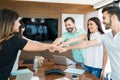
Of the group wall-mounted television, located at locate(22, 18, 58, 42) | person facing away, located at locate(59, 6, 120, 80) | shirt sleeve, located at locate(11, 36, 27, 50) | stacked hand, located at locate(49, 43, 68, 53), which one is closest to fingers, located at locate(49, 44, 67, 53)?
stacked hand, located at locate(49, 43, 68, 53)

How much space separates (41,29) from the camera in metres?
5.86

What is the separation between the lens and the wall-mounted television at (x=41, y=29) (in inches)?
226

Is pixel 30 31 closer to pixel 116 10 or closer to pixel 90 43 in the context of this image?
pixel 90 43

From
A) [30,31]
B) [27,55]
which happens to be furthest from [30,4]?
[27,55]

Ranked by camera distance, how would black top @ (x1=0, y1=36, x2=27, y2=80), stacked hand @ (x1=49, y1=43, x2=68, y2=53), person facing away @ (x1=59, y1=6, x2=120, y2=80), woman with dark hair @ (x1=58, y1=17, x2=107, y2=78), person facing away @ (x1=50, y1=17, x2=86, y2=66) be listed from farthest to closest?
person facing away @ (x1=50, y1=17, x2=86, y2=66), woman with dark hair @ (x1=58, y1=17, x2=107, y2=78), stacked hand @ (x1=49, y1=43, x2=68, y2=53), person facing away @ (x1=59, y1=6, x2=120, y2=80), black top @ (x1=0, y1=36, x2=27, y2=80)

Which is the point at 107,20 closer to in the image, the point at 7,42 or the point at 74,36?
the point at 7,42

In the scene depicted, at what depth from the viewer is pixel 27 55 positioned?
4930mm

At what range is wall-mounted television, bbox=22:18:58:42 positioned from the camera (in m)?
5.74

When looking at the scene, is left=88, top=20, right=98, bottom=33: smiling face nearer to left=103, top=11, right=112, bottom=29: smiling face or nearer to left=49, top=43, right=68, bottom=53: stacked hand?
left=49, top=43, right=68, bottom=53: stacked hand

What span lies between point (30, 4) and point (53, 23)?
0.98 m

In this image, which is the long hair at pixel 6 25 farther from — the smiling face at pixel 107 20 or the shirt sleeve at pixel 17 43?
the smiling face at pixel 107 20

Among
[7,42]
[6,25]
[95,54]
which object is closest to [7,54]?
[7,42]

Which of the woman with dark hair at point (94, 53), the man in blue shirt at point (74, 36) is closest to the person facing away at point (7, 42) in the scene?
the woman with dark hair at point (94, 53)

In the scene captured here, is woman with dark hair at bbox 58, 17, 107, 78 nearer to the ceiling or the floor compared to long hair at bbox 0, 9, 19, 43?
nearer to the floor
